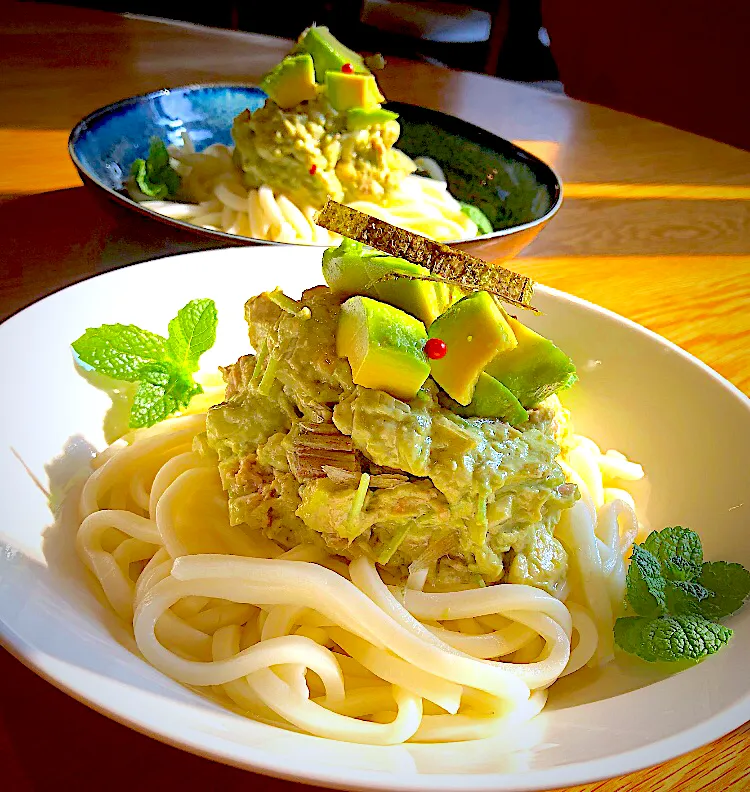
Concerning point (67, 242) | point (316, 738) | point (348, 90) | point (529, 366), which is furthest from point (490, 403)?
point (348, 90)

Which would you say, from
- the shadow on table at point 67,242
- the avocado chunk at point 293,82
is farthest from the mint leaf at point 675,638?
the avocado chunk at point 293,82

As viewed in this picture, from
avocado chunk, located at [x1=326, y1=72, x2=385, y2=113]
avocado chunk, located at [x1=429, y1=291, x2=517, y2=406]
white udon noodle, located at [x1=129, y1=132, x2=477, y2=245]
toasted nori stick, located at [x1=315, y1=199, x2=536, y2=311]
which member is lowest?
white udon noodle, located at [x1=129, y1=132, x2=477, y2=245]

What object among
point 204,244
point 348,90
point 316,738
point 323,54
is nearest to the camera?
point 316,738

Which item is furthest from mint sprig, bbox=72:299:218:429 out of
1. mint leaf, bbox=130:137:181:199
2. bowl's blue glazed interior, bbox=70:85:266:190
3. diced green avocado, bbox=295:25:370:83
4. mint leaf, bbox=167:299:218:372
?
diced green avocado, bbox=295:25:370:83

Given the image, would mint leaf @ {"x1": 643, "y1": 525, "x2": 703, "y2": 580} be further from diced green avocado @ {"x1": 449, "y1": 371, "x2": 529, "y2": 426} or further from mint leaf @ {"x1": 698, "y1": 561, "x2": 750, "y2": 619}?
diced green avocado @ {"x1": 449, "y1": 371, "x2": 529, "y2": 426}

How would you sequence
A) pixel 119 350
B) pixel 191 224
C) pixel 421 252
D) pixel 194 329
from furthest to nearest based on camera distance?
pixel 191 224 → pixel 194 329 → pixel 119 350 → pixel 421 252

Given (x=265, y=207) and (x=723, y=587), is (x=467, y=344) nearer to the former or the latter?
(x=723, y=587)

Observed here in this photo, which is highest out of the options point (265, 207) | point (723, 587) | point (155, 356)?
point (155, 356)
